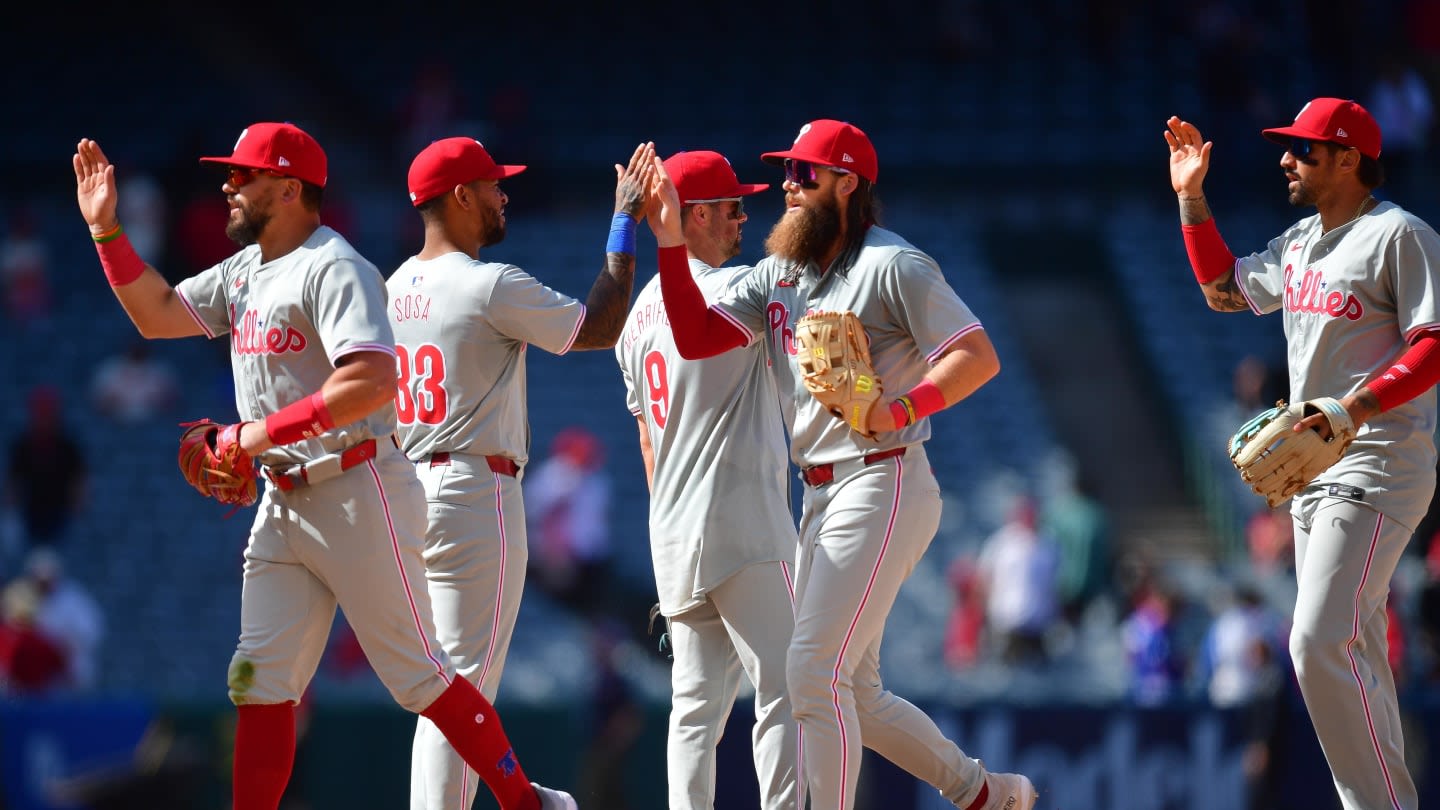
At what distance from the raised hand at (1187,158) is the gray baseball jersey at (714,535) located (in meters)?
1.61

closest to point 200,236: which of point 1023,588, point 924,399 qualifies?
point 1023,588

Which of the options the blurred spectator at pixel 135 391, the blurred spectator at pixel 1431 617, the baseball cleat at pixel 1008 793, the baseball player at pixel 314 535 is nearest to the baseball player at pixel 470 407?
the baseball player at pixel 314 535

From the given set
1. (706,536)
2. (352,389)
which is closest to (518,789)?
(706,536)

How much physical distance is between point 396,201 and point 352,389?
14.1m

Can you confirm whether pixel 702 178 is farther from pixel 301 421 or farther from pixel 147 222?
pixel 147 222

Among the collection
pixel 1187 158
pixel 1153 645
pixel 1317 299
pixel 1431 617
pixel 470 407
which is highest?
pixel 1187 158

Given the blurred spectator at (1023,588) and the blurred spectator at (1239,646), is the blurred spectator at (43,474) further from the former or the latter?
the blurred spectator at (1239,646)

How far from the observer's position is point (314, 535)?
5.62 m

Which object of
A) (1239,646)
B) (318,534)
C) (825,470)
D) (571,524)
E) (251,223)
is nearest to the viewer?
(318,534)

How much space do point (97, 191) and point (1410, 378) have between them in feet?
14.1

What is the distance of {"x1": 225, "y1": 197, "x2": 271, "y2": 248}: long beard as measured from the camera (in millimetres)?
5824

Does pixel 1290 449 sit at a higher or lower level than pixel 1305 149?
lower

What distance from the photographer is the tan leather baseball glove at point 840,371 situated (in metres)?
5.33

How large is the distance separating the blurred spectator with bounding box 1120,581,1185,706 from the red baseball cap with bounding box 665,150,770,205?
6.56 metres
